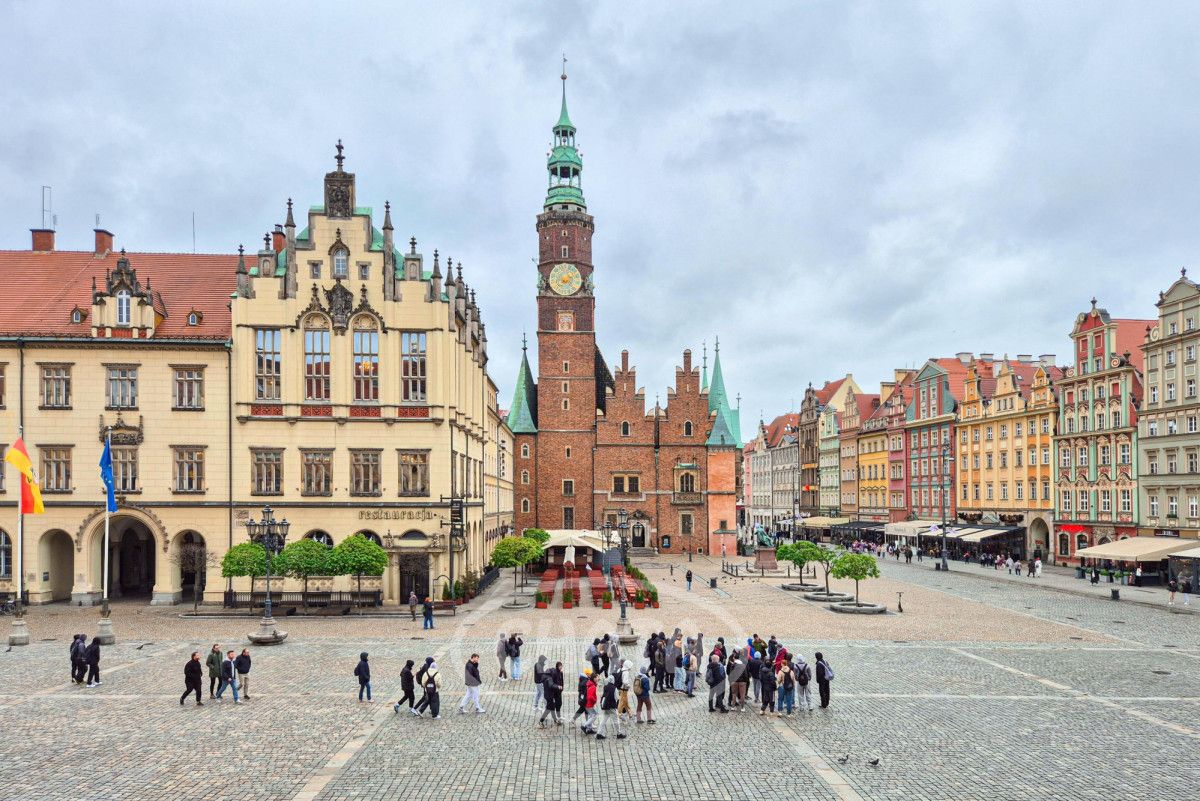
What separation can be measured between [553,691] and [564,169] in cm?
7412

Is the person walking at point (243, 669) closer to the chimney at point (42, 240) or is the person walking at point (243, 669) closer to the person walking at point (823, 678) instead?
the person walking at point (823, 678)

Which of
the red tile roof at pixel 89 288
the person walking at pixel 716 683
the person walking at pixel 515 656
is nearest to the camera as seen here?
the person walking at pixel 716 683

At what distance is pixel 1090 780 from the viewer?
→ 1650 centimetres

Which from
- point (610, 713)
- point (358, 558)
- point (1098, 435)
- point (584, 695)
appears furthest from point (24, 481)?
point (1098, 435)

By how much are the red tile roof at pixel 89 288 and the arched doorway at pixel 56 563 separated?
9.47 metres

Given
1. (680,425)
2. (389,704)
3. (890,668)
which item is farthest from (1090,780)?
(680,425)

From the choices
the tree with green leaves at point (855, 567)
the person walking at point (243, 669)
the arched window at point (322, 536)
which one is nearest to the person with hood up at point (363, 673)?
the person walking at point (243, 669)

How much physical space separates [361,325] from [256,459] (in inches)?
306

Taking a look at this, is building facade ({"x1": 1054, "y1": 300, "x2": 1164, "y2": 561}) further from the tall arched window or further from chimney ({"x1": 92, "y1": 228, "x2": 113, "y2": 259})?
chimney ({"x1": 92, "y1": 228, "x2": 113, "y2": 259})

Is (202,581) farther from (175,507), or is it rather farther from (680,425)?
(680,425)

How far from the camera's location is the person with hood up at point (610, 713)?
19375 mm

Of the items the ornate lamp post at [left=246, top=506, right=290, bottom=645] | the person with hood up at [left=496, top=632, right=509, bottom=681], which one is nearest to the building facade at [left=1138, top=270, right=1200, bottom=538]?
the person with hood up at [left=496, top=632, right=509, bottom=681]

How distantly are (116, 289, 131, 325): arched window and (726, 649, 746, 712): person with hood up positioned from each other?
34041 mm

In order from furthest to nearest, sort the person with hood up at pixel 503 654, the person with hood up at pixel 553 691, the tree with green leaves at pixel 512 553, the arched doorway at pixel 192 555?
the tree with green leaves at pixel 512 553
the arched doorway at pixel 192 555
the person with hood up at pixel 503 654
the person with hood up at pixel 553 691
